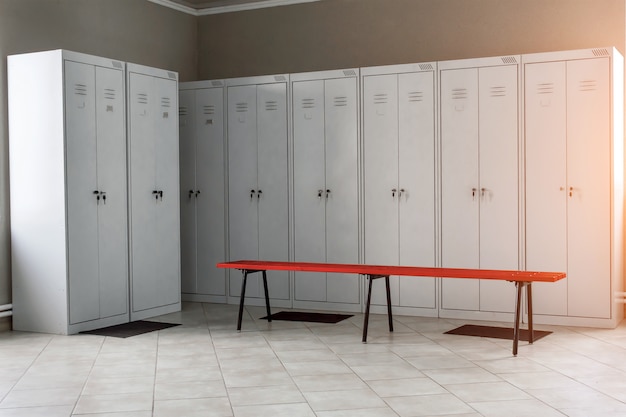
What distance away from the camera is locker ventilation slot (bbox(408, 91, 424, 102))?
271 inches

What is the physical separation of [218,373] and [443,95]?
3.30 m

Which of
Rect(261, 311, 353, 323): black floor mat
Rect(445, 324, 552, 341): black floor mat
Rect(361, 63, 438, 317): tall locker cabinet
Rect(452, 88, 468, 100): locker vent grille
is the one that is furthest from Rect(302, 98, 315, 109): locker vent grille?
Rect(445, 324, 552, 341): black floor mat

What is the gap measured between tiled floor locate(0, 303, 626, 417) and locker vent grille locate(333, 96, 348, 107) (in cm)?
207

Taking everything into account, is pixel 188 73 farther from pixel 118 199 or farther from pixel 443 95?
pixel 443 95

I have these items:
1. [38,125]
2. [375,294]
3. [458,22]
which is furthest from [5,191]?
[458,22]

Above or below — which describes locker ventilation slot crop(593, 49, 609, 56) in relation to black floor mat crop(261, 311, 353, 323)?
above

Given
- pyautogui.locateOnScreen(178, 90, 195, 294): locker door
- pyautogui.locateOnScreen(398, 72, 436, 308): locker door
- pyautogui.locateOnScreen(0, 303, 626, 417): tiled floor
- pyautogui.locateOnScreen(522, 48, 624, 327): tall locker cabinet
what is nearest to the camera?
pyautogui.locateOnScreen(0, 303, 626, 417): tiled floor

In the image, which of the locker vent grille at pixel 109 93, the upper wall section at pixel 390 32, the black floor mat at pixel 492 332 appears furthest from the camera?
the upper wall section at pixel 390 32

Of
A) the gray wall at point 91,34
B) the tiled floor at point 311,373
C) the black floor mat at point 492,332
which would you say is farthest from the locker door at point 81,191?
the black floor mat at point 492,332

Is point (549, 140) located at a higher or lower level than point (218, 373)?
higher

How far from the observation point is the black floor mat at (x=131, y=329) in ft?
20.3

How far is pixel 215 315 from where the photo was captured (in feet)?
23.2

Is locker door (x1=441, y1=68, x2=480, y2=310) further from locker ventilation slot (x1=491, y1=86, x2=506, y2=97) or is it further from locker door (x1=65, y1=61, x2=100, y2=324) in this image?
locker door (x1=65, y1=61, x2=100, y2=324)

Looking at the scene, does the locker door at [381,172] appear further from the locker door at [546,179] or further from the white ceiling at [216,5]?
the white ceiling at [216,5]
